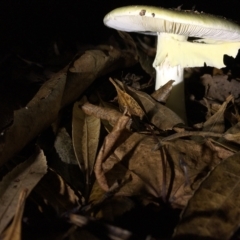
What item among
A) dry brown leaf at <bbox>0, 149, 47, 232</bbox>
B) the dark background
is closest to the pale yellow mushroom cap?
dry brown leaf at <bbox>0, 149, 47, 232</bbox>

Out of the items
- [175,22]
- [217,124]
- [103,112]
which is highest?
[175,22]

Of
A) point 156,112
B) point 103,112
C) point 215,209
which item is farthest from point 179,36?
point 215,209

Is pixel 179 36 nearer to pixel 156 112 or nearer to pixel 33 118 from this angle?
pixel 156 112

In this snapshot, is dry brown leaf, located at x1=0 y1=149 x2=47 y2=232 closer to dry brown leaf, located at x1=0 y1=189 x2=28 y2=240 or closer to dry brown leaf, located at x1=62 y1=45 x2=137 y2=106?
dry brown leaf, located at x1=0 y1=189 x2=28 y2=240

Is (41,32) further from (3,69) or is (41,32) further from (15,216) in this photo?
(15,216)

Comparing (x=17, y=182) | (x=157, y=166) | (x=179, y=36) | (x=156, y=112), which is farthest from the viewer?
(x=179, y=36)

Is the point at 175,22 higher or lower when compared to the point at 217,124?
higher
